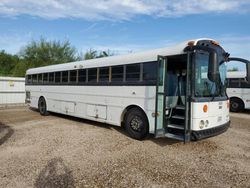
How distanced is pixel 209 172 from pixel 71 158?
9.70 feet

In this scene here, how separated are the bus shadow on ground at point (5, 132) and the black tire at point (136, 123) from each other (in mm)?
3625

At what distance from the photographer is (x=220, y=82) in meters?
6.34

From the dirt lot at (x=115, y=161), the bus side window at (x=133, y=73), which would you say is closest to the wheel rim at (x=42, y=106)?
the dirt lot at (x=115, y=161)

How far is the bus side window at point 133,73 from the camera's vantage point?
702cm

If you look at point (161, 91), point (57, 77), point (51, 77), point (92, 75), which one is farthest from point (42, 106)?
point (161, 91)

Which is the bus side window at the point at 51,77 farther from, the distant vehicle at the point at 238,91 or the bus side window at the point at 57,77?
the distant vehicle at the point at 238,91

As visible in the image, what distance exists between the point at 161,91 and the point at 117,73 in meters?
1.99

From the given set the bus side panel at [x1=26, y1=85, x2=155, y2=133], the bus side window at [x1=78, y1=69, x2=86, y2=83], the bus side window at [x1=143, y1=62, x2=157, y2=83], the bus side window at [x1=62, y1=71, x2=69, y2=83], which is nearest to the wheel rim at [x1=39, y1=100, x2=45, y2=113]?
the bus side panel at [x1=26, y1=85, x2=155, y2=133]

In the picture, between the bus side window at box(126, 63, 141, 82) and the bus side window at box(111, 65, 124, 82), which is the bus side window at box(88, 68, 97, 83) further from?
the bus side window at box(126, 63, 141, 82)

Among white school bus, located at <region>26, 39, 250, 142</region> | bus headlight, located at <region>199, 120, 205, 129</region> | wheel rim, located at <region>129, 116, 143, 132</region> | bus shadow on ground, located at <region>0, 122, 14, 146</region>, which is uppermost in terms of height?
white school bus, located at <region>26, 39, 250, 142</region>

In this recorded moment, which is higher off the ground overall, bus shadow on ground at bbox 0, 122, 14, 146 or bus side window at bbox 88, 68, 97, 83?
bus side window at bbox 88, 68, 97, 83

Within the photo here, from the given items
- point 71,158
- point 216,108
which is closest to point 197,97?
point 216,108

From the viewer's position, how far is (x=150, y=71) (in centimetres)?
667

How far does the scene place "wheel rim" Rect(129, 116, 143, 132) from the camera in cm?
698
